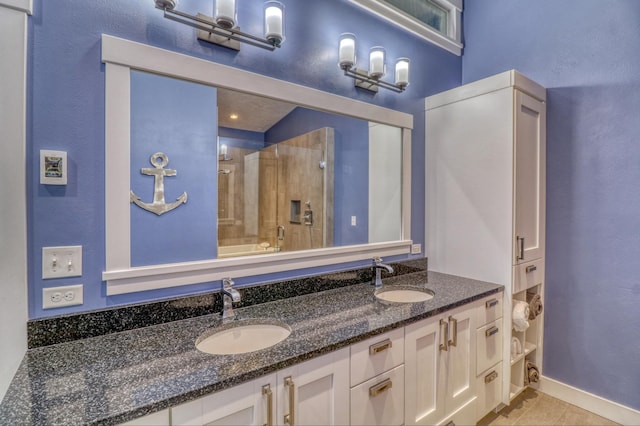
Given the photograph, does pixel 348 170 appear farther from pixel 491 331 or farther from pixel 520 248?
pixel 491 331

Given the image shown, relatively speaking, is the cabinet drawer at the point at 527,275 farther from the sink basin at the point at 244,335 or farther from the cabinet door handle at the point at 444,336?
the sink basin at the point at 244,335

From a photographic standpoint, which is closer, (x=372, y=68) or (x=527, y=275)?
(x=372, y=68)

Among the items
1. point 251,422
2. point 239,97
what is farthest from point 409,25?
point 251,422

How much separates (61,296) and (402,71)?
7.24 ft

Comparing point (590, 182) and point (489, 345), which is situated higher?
point (590, 182)

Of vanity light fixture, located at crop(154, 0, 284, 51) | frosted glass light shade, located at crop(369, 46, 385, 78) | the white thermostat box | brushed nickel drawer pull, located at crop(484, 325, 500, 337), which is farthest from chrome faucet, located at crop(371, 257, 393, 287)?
the white thermostat box

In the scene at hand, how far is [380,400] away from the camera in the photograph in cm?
138

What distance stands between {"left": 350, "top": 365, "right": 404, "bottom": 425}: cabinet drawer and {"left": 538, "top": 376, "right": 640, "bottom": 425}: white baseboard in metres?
1.52

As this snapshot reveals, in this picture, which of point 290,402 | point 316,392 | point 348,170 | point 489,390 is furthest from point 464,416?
point 348,170

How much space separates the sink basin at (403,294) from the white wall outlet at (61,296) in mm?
1463

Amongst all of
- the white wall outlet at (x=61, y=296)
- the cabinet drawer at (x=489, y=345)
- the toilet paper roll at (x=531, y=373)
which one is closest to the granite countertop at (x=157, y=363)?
the white wall outlet at (x=61, y=296)

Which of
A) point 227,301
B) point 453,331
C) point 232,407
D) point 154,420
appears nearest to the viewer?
point 154,420

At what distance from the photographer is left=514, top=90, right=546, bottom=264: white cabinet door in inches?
A: 79.0

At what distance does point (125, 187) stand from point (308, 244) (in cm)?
101
